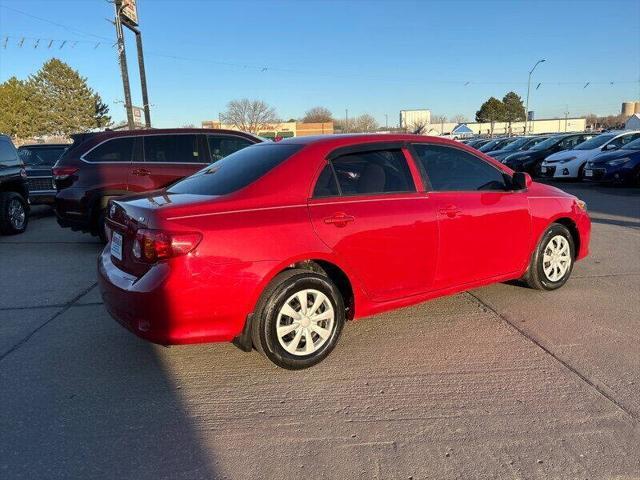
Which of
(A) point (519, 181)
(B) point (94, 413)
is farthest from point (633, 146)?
(B) point (94, 413)

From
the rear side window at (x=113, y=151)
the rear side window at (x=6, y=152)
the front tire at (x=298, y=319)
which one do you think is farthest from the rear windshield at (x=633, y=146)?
the rear side window at (x=6, y=152)

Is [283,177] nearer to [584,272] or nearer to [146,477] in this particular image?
[146,477]

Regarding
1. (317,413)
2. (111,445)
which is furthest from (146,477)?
(317,413)

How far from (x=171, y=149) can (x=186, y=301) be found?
5109 millimetres

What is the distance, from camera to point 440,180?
4.21m

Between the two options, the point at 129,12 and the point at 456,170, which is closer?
the point at 456,170

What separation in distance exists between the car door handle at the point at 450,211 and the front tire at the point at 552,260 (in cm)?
125

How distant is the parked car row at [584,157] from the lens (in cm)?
1406

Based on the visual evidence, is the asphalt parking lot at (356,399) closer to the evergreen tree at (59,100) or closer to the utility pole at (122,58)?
the utility pole at (122,58)

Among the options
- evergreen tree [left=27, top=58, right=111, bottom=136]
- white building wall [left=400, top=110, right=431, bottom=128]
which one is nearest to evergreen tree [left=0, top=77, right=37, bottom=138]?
evergreen tree [left=27, top=58, right=111, bottom=136]

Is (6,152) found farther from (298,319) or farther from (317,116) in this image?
(317,116)

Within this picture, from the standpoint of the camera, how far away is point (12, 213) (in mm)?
9234

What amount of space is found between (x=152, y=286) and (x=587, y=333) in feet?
11.3

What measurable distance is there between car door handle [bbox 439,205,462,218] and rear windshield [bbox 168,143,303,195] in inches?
50.8
